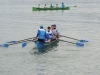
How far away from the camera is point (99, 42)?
78.9ft

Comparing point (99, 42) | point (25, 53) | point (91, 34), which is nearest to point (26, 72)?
point (25, 53)

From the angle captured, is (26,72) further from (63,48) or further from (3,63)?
(63,48)

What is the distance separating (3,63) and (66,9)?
124 feet

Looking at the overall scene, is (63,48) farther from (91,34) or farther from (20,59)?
(91,34)

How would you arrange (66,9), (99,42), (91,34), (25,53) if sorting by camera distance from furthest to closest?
(66,9)
(91,34)
(99,42)
(25,53)

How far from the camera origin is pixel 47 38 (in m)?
Result: 21.7

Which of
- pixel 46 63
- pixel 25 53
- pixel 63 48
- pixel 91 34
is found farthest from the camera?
pixel 91 34

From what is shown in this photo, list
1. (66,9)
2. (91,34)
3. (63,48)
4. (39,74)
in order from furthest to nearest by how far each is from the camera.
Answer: (66,9)
(91,34)
(63,48)
(39,74)

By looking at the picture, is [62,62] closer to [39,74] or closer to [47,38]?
[39,74]

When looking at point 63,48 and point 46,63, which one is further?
point 63,48

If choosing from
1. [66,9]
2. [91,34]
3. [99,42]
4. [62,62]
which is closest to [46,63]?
[62,62]

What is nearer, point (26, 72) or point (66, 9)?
point (26, 72)

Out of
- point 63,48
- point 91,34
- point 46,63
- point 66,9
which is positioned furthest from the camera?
point 66,9

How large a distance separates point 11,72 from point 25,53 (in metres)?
3.98
